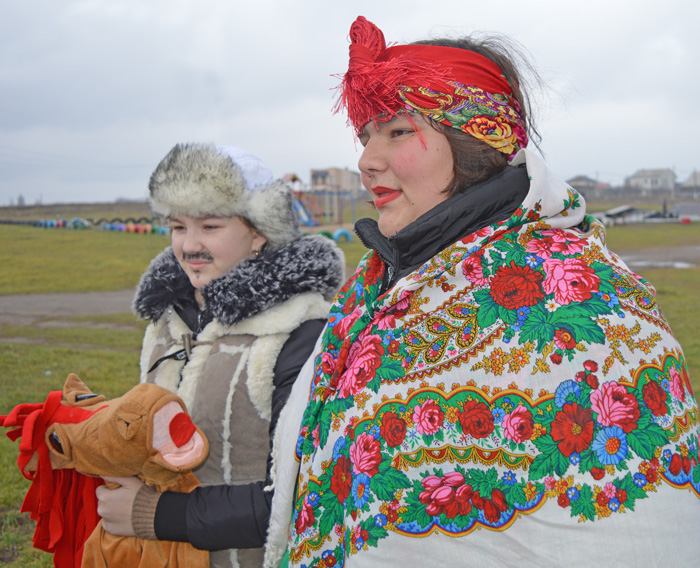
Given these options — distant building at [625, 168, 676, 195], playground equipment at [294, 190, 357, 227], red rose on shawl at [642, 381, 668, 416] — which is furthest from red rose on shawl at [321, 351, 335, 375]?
distant building at [625, 168, 676, 195]

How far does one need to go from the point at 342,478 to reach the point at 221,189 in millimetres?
1105

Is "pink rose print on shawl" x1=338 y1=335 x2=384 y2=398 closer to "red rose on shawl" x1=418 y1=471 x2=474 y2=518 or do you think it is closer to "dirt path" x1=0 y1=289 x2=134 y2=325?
"red rose on shawl" x1=418 y1=471 x2=474 y2=518

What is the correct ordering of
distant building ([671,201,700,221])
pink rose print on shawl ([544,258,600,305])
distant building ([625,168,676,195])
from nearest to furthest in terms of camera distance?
pink rose print on shawl ([544,258,600,305]) < distant building ([671,201,700,221]) < distant building ([625,168,676,195])

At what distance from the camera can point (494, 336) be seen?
4.58ft

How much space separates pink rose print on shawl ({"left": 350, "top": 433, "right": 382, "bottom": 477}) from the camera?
1.42 metres

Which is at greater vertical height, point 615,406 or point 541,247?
point 541,247

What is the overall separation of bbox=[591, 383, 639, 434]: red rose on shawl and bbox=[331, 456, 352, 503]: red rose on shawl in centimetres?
61

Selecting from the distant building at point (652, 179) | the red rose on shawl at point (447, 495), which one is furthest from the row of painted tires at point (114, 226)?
the distant building at point (652, 179)

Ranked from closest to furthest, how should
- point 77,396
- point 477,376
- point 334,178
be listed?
point 477,376, point 77,396, point 334,178

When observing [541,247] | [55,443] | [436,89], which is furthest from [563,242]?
[55,443]

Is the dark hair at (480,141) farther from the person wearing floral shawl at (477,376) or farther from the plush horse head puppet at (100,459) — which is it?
the plush horse head puppet at (100,459)

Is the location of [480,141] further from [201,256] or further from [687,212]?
[687,212]

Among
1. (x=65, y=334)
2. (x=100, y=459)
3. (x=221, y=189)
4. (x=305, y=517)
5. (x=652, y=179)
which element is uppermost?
(x=652, y=179)

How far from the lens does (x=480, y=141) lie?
5.31 ft
